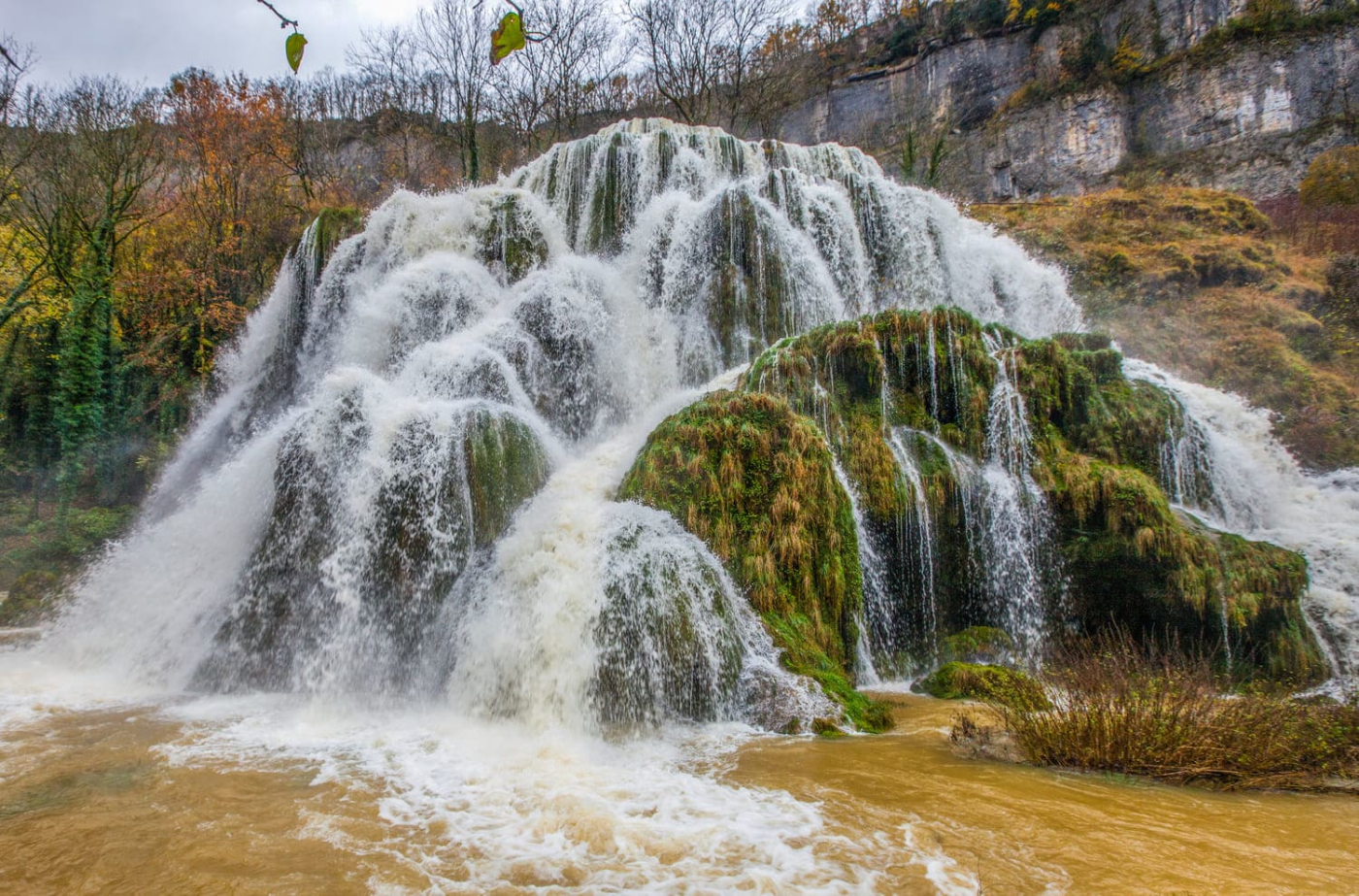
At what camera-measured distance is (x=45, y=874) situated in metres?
3.24

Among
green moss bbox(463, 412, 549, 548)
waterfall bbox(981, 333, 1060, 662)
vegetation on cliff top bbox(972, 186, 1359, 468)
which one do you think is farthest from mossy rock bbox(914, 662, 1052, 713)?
vegetation on cliff top bbox(972, 186, 1359, 468)

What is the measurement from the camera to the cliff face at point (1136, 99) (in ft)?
70.3

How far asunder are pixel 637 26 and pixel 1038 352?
89.1 feet

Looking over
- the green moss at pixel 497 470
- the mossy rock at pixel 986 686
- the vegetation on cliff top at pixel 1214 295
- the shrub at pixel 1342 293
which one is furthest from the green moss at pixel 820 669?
the shrub at pixel 1342 293

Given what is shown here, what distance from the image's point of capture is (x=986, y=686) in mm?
5996

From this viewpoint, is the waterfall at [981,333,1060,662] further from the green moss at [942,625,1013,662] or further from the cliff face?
the cliff face

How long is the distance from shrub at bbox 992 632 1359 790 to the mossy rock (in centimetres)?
26

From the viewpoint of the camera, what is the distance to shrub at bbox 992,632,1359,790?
12.8ft

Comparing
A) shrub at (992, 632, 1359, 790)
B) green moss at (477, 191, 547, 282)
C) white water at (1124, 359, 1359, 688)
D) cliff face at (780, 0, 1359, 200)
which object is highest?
cliff face at (780, 0, 1359, 200)

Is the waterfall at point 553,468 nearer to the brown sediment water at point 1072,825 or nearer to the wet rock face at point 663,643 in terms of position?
the wet rock face at point 663,643

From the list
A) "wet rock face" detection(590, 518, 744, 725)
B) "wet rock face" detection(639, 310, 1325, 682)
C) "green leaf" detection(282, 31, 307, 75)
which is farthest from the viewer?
"wet rock face" detection(639, 310, 1325, 682)

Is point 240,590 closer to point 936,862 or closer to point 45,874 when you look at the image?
point 45,874

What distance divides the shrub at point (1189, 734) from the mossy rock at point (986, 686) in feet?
0.84

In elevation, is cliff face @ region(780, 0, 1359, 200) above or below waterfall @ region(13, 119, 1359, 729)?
above
